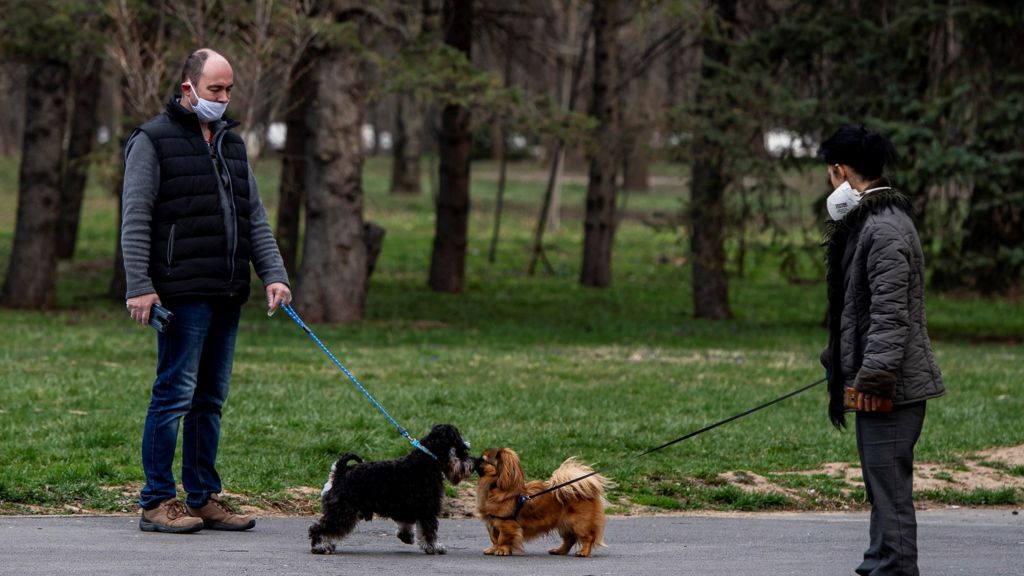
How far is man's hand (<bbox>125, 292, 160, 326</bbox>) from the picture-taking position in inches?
284

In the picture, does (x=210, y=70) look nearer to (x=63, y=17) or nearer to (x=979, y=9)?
(x=63, y=17)

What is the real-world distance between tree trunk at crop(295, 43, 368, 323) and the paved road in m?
12.8

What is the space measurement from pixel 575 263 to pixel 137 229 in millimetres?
27947

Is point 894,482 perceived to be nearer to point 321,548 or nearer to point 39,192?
point 321,548

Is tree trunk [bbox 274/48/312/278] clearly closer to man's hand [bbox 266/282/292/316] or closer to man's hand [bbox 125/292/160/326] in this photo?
man's hand [bbox 266/282/292/316]

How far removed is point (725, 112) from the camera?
834 inches

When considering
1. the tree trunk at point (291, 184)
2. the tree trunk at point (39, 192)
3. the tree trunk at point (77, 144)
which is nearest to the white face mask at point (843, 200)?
the tree trunk at point (39, 192)

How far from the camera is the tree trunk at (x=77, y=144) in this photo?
26.6m

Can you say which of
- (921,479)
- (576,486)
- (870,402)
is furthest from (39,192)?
(870,402)

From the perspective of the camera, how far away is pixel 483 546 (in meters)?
7.79

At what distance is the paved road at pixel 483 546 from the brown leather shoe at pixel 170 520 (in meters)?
0.06

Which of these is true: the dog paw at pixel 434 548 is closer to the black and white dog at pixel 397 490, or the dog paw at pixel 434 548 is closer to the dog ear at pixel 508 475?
the black and white dog at pixel 397 490

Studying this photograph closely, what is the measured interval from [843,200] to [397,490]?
8.04 feet

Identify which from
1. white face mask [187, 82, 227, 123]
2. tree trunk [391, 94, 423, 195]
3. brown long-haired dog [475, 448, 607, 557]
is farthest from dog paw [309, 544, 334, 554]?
tree trunk [391, 94, 423, 195]
